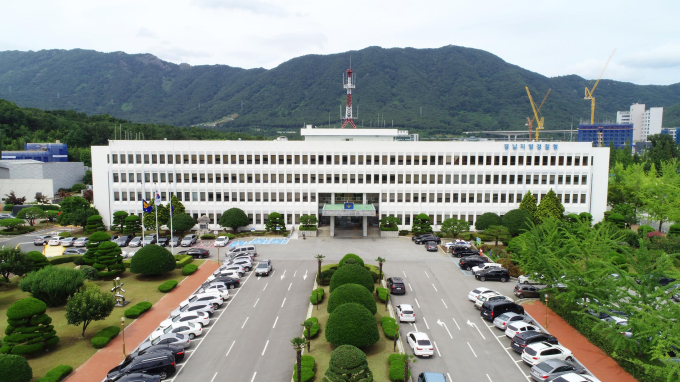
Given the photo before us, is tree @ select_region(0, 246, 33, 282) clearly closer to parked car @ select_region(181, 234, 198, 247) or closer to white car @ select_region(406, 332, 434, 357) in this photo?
parked car @ select_region(181, 234, 198, 247)

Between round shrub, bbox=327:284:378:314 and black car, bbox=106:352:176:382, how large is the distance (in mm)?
10111

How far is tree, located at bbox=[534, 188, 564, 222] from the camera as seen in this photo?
56.8 m

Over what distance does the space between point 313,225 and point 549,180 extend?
117 ft

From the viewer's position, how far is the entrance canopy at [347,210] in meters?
57.8

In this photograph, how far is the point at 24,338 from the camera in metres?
25.7

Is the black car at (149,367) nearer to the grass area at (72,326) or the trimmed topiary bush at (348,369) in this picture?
A: the grass area at (72,326)

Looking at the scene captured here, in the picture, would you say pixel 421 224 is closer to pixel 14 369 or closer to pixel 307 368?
pixel 307 368

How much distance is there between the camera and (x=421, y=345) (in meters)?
26.1

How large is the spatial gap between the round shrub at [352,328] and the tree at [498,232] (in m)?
32.4

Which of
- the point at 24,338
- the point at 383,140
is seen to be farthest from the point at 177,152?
the point at 24,338

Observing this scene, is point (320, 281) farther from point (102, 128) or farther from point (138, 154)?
point (102, 128)

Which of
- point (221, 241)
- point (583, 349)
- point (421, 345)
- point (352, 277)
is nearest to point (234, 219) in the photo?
point (221, 241)

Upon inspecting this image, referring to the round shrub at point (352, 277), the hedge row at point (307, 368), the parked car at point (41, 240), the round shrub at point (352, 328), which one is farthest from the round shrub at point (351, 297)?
the parked car at point (41, 240)

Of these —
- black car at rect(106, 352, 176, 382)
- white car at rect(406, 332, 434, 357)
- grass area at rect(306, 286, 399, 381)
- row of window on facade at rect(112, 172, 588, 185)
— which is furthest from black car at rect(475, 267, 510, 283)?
black car at rect(106, 352, 176, 382)
